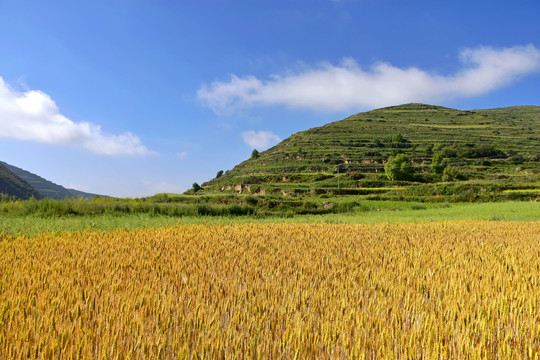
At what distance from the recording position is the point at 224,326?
71.7 inches

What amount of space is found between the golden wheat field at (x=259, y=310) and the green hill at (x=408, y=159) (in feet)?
139

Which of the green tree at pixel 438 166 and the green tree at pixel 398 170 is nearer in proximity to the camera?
the green tree at pixel 398 170

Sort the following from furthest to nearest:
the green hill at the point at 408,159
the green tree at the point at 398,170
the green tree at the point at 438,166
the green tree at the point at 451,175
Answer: the green tree at the point at 438,166 < the green tree at the point at 398,170 < the green tree at the point at 451,175 < the green hill at the point at 408,159

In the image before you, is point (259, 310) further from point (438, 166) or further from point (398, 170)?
point (438, 166)

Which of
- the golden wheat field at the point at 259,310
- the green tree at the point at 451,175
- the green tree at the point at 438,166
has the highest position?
the green tree at the point at 438,166

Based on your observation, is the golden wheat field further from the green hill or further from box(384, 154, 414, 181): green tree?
box(384, 154, 414, 181): green tree

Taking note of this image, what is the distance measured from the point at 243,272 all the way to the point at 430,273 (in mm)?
1989

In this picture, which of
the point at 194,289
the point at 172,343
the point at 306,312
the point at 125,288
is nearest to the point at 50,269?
the point at 125,288

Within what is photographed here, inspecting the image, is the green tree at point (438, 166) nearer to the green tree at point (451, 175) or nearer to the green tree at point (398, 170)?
the green tree at point (451, 175)

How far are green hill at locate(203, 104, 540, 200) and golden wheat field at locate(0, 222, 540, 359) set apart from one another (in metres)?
42.4

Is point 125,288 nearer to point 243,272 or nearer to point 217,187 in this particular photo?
point 243,272

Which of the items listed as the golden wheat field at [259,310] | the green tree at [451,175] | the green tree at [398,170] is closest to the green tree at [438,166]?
the green tree at [451,175]

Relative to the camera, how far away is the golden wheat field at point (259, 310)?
155 centimetres

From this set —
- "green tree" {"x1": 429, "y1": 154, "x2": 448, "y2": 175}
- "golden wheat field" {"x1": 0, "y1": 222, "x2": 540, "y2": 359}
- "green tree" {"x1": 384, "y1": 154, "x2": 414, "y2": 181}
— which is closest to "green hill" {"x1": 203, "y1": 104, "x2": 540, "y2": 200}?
"green tree" {"x1": 429, "y1": 154, "x2": 448, "y2": 175}
